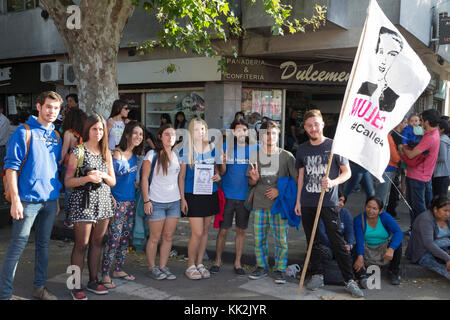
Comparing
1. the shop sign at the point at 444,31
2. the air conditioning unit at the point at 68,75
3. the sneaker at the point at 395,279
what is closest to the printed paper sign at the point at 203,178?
the sneaker at the point at 395,279

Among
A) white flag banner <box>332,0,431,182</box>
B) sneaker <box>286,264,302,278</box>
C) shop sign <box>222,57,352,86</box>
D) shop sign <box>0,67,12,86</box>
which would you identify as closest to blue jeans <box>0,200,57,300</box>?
sneaker <box>286,264,302,278</box>

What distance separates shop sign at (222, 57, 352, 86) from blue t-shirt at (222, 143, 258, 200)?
5.85 metres

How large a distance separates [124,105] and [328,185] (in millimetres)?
3314

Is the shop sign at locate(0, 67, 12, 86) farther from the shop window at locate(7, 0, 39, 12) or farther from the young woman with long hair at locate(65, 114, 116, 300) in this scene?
the young woman with long hair at locate(65, 114, 116, 300)

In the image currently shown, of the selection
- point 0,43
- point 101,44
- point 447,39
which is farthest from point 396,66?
point 0,43

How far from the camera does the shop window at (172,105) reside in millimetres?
11328

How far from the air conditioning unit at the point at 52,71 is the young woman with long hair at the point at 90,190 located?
9769 mm

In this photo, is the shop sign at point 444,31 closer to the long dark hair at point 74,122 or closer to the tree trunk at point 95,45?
the tree trunk at point 95,45

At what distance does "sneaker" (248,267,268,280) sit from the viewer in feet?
15.8

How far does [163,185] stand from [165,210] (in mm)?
306

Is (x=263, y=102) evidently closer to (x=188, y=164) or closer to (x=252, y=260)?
(x=252, y=260)

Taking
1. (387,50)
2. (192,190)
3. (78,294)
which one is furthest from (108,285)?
(387,50)

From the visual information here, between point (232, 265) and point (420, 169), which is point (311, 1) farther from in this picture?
point (232, 265)

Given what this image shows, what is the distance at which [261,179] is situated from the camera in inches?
190
